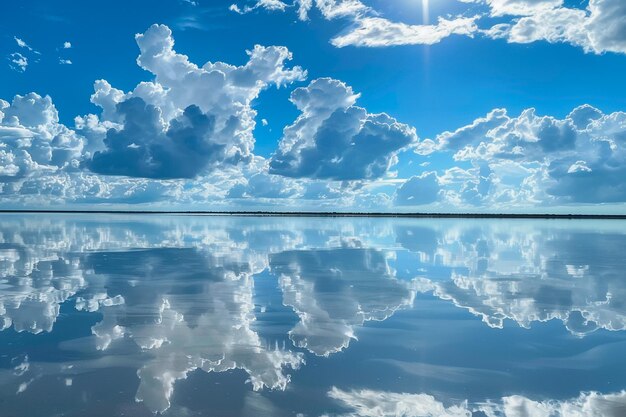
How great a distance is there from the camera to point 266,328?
1438 cm

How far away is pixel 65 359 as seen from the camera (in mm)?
11141

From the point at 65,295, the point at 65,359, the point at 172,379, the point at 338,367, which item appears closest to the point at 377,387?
the point at 338,367

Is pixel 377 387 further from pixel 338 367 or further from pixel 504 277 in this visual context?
pixel 504 277

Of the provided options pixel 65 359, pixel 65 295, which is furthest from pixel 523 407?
pixel 65 295

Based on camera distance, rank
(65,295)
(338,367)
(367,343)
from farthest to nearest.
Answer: (65,295) < (367,343) < (338,367)

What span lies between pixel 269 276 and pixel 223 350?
13.4 m

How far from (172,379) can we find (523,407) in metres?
6.78

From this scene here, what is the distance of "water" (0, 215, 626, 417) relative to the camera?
8891 mm

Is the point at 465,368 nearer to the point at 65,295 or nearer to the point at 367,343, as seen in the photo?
the point at 367,343

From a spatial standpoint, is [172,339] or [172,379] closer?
[172,379]

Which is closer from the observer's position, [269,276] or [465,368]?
[465,368]

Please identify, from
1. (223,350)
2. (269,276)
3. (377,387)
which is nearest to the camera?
(377,387)

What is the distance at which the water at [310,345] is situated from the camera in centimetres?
889

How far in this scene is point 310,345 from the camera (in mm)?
12625
